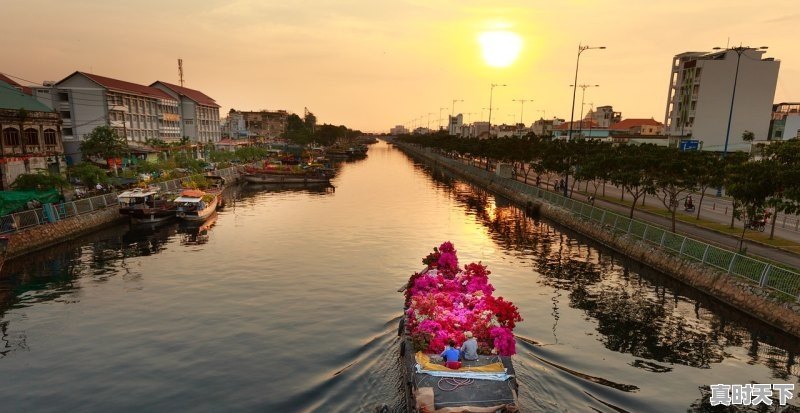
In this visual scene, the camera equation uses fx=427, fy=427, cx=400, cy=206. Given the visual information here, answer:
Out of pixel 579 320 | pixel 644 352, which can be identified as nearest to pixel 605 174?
pixel 579 320

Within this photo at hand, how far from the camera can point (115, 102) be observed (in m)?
100

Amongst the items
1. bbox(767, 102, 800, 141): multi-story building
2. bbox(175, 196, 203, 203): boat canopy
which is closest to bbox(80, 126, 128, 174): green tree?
bbox(175, 196, 203, 203): boat canopy

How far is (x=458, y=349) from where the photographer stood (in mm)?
17609

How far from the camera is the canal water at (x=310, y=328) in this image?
1986cm

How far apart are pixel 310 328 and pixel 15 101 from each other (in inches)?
2503

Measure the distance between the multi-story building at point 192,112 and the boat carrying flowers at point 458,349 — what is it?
13692cm

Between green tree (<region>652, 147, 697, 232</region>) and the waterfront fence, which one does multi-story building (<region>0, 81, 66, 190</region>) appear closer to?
the waterfront fence

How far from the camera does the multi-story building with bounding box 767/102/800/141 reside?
99375 millimetres

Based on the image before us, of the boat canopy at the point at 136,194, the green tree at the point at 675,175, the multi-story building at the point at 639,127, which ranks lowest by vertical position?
the boat canopy at the point at 136,194

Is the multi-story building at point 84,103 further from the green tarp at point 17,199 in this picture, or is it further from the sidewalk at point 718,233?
the sidewalk at point 718,233

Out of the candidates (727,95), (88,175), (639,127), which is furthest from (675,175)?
(639,127)

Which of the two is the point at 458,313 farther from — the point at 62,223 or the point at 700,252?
the point at 62,223

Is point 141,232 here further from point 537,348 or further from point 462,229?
point 537,348

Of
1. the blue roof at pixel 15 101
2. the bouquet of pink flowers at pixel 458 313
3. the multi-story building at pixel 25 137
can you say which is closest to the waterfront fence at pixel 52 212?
the multi-story building at pixel 25 137
